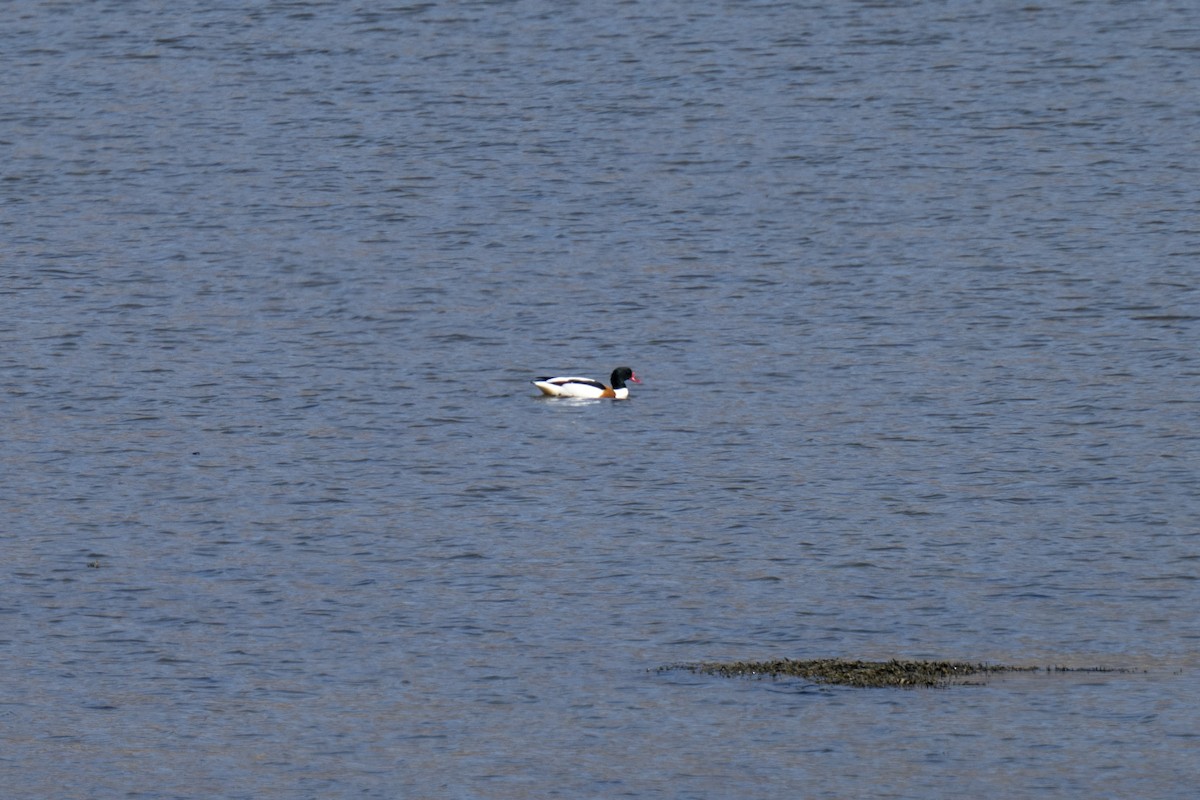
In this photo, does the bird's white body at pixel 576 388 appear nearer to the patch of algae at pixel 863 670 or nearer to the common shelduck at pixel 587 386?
the common shelduck at pixel 587 386

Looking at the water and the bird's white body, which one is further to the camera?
the bird's white body

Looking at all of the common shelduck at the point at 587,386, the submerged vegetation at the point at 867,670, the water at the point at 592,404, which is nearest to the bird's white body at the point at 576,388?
the common shelduck at the point at 587,386

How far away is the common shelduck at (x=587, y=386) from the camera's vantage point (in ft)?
113

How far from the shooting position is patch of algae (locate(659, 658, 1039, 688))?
65.2ft

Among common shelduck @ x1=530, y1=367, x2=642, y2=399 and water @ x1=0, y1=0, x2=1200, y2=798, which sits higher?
water @ x1=0, y1=0, x2=1200, y2=798

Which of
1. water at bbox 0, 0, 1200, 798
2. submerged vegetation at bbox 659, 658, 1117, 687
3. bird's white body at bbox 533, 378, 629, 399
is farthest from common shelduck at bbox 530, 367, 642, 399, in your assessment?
submerged vegetation at bbox 659, 658, 1117, 687

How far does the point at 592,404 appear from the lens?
33938 millimetres

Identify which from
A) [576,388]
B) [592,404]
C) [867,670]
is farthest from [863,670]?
[576,388]

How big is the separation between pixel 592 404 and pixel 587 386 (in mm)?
662

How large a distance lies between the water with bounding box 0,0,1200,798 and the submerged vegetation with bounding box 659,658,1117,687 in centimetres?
32

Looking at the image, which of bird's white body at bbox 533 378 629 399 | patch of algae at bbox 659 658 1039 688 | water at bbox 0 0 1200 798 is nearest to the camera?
water at bbox 0 0 1200 798

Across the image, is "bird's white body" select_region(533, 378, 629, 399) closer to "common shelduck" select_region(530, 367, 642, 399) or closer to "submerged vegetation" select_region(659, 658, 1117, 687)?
"common shelduck" select_region(530, 367, 642, 399)

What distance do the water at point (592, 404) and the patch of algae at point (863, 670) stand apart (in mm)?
336

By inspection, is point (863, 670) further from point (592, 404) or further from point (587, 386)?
point (587, 386)
